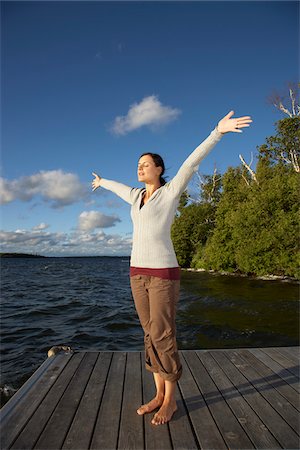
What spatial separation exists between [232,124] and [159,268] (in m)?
1.46

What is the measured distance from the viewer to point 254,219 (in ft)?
88.4

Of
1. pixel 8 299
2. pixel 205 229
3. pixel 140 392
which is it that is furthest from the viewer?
pixel 205 229

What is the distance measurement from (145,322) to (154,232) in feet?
3.03

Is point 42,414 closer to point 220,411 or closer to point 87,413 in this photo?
point 87,413

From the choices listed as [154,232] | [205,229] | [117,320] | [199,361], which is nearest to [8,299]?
[117,320]

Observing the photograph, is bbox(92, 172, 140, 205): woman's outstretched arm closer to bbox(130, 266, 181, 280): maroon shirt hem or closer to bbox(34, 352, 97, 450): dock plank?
bbox(130, 266, 181, 280): maroon shirt hem

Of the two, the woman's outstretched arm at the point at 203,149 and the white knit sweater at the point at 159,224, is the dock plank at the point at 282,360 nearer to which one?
the white knit sweater at the point at 159,224

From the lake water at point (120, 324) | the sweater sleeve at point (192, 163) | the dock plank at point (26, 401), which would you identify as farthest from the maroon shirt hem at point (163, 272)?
the lake water at point (120, 324)

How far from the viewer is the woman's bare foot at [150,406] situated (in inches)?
125

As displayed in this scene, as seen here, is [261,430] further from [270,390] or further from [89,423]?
[89,423]

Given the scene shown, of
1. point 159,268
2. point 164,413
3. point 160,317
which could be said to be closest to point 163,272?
point 159,268

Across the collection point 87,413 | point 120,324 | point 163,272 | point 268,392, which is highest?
point 163,272

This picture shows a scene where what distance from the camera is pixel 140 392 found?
3688mm

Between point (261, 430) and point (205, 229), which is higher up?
point (205, 229)
